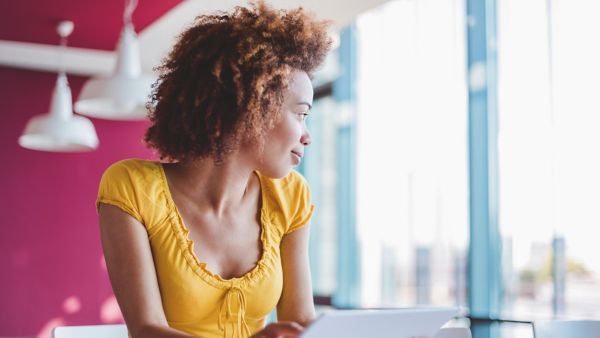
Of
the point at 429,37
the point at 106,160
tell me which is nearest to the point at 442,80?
the point at 429,37

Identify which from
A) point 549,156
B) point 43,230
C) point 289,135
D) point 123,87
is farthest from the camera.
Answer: point 43,230

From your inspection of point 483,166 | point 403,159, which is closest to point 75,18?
point 403,159

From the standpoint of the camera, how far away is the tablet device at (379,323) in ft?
3.60

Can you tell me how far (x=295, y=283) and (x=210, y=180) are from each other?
11.9 inches

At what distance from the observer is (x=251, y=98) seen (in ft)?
5.07

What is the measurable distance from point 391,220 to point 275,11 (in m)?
3.40

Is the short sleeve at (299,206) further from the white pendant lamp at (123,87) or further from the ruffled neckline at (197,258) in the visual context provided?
the white pendant lamp at (123,87)

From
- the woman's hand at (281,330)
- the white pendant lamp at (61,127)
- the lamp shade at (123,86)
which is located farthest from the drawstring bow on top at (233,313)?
the white pendant lamp at (61,127)

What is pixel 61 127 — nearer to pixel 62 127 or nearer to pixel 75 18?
pixel 62 127

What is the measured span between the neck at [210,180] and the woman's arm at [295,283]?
0.61 feet

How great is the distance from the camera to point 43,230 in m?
6.45

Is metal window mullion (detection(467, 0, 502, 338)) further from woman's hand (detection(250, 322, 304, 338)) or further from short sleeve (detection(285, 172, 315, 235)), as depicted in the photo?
woman's hand (detection(250, 322, 304, 338))

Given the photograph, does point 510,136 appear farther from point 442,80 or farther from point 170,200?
point 170,200

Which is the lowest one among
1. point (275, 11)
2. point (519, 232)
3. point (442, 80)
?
point (519, 232)
